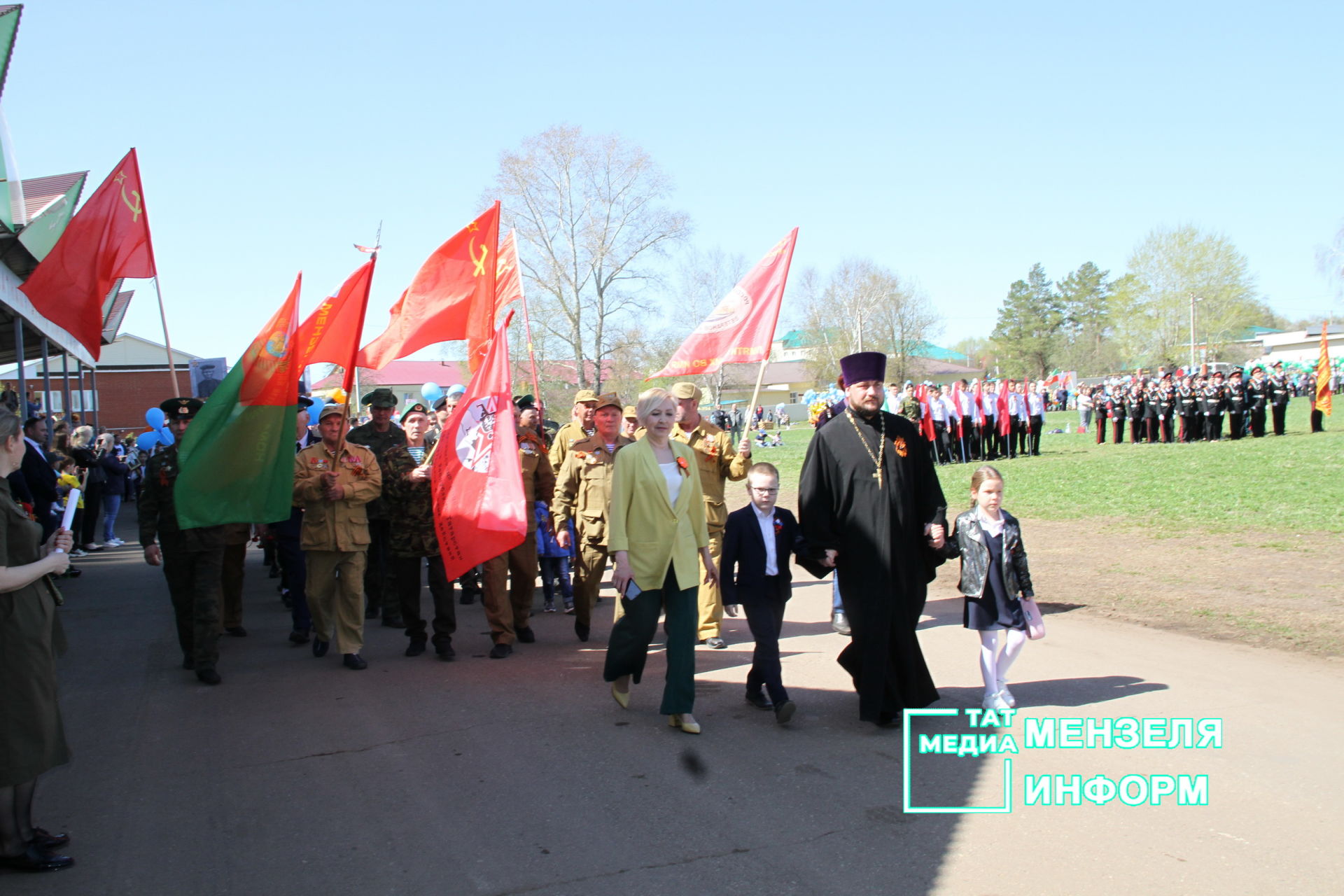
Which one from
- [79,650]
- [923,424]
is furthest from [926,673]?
[923,424]

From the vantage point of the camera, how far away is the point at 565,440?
9164mm

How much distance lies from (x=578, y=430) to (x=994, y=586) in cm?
417

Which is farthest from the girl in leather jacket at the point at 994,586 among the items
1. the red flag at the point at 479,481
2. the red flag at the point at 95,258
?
the red flag at the point at 95,258

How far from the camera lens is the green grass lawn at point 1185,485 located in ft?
43.2

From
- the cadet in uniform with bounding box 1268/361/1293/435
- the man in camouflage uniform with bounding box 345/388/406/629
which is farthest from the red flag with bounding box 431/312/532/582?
the cadet in uniform with bounding box 1268/361/1293/435

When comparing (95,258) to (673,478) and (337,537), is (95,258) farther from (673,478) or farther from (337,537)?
(673,478)

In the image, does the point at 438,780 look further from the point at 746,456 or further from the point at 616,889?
the point at 746,456

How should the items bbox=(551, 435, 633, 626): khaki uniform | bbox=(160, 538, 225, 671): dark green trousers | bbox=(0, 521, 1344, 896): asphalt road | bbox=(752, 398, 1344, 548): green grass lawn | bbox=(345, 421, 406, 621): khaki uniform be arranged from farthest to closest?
bbox=(752, 398, 1344, 548): green grass lawn < bbox=(345, 421, 406, 621): khaki uniform < bbox=(551, 435, 633, 626): khaki uniform < bbox=(160, 538, 225, 671): dark green trousers < bbox=(0, 521, 1344, 896): asphalt road

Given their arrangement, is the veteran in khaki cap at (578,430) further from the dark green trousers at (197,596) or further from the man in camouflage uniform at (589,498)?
the dark green trousers at (197,596)

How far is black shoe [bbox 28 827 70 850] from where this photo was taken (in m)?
4.31

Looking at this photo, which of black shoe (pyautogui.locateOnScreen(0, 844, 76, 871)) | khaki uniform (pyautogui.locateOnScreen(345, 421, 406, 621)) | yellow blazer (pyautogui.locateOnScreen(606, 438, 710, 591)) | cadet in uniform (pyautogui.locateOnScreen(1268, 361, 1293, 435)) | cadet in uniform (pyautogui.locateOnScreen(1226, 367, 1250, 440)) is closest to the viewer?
black shoe (pyautogui.locateOnScreen(0, 844, 76, 871))

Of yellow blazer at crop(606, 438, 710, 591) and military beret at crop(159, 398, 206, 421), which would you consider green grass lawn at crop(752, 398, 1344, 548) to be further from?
military beret at crop(159, 398, 206, 421)

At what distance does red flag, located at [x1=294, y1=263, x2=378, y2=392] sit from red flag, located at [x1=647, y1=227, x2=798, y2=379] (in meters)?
2.21

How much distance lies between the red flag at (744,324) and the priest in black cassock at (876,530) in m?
1.55
